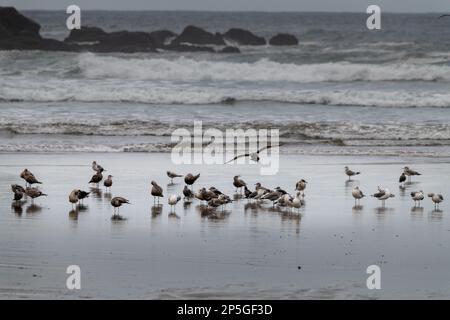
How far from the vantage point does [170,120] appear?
83.1 feet

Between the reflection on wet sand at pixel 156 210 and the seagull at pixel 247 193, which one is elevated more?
the seagull at pixel 247 193

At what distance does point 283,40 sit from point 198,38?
181 inches

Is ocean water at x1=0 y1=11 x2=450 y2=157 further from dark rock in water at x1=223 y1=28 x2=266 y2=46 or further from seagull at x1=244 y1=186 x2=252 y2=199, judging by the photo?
seagull at x1=244 y1=186 x2=252 y2=199

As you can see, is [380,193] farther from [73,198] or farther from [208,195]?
[73,198]

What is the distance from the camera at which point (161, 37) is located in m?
56.3

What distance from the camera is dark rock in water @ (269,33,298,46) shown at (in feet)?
175

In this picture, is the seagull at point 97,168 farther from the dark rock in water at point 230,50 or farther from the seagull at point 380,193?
the dark rock in water at point 230,50

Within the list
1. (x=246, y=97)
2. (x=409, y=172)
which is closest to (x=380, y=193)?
(x=409, y=172)

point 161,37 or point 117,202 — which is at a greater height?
point 161,37

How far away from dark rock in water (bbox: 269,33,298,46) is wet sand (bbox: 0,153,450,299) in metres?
36.7

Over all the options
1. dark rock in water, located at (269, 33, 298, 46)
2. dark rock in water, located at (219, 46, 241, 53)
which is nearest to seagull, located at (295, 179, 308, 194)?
dark rock in water, located at (219, 46, 241, 53)

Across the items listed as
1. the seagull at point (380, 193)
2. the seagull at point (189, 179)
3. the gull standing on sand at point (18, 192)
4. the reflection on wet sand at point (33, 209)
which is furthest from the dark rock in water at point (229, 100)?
the reflection on wet sand at point (33, 209)

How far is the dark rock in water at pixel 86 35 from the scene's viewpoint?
175 feet

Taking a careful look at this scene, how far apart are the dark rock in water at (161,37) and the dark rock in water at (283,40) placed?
19.3ft
